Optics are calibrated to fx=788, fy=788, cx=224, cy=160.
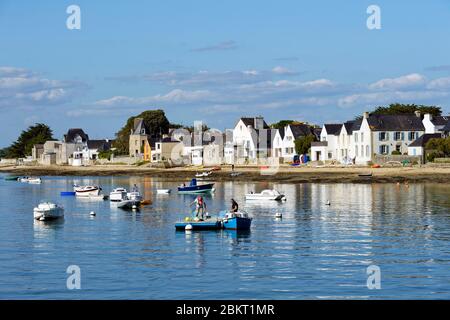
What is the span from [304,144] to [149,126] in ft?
175

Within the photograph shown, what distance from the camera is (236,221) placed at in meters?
43.7

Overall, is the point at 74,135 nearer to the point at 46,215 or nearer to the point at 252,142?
the point at 252,142

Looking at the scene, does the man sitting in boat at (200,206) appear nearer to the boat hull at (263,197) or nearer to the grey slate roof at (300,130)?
the boat hull at (263,197)

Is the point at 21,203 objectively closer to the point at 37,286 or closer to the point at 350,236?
the point at 350,236

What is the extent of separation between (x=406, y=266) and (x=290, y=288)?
6.52 m

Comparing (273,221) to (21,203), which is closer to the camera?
(273,221)

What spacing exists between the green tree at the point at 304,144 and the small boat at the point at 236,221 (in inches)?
3239

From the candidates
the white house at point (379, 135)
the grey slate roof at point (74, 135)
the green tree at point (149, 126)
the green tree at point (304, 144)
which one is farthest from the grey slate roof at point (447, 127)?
the grey slate roof at point (74, 135)

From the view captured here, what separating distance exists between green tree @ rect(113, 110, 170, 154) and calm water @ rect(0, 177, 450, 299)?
111 meters

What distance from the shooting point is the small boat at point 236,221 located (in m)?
43.8

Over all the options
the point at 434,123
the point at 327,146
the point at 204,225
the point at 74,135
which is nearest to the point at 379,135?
the point at 434,123

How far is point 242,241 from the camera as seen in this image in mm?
39938
